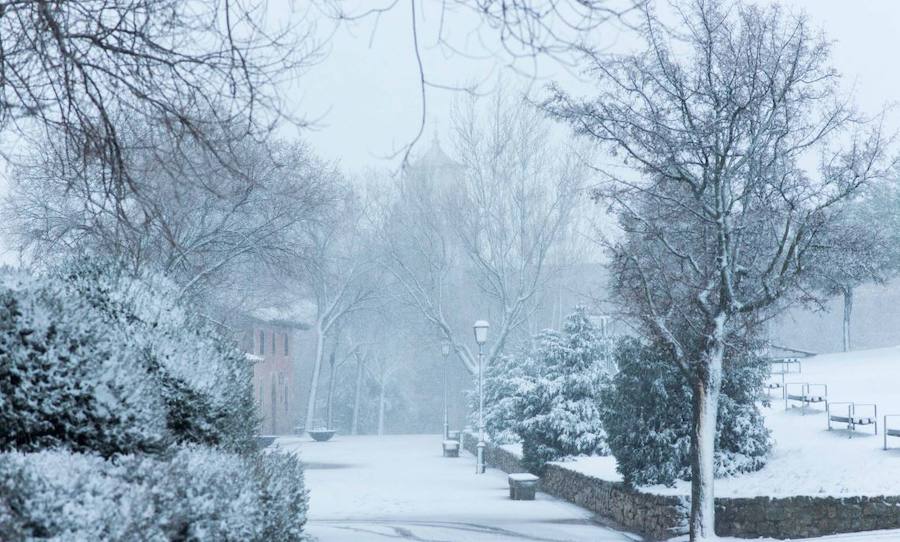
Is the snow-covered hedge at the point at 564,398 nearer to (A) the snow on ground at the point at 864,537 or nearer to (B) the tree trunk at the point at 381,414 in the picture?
(A) the snow on ground at the point at 864,537

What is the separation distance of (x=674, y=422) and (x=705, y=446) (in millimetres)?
2877

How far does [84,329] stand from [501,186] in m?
39.1

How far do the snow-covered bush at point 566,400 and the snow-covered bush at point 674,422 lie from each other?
8261 millimetres

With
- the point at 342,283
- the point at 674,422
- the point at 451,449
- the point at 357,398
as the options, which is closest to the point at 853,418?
the point at 674,422

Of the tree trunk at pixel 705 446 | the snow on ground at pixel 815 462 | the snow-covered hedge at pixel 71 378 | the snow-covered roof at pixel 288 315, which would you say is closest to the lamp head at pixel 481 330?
the snow on ground at pixel 815 462

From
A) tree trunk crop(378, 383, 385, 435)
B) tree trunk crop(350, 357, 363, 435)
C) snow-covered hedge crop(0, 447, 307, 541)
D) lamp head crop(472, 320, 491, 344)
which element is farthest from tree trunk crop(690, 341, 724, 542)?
tree trunk crop(378, 383, 385, 435)

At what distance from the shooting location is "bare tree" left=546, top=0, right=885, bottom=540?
55.9 feet

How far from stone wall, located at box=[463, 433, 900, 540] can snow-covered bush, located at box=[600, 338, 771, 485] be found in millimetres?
695

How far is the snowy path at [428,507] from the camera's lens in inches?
701

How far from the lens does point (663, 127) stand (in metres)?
17.8

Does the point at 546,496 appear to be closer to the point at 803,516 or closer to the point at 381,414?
the point at 803,516

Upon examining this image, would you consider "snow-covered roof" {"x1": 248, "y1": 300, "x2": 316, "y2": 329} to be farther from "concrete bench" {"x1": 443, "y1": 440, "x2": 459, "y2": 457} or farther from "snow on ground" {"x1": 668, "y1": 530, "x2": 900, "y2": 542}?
"snow on ground" {"x1": 668, "y1": 530, "x2": 900, "y2": 542}

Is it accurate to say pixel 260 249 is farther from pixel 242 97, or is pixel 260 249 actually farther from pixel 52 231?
pixel 242 97

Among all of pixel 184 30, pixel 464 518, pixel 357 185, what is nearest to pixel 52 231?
pixel 464 518
